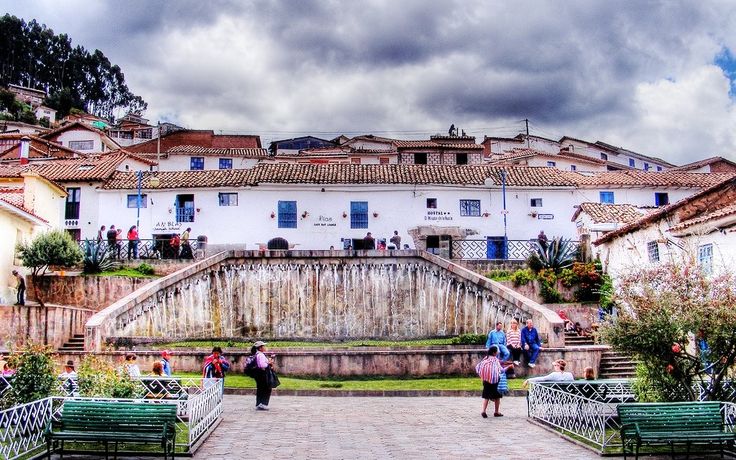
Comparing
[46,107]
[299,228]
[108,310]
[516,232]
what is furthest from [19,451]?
[46,107]

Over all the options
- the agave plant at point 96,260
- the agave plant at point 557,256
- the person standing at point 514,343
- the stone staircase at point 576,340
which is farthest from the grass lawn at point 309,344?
the agave plant at point 96,260

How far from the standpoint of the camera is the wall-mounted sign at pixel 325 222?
3654 centimetres

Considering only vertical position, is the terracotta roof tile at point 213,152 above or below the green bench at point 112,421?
above

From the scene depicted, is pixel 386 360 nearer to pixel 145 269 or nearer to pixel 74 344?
pixel 74 344

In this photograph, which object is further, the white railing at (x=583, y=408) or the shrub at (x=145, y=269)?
the shrub at (x=145, y=269)

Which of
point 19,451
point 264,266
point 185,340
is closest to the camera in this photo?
point 19,451

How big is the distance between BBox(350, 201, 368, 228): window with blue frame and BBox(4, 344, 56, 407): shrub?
85.8 feet

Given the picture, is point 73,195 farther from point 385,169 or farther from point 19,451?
point 19,451

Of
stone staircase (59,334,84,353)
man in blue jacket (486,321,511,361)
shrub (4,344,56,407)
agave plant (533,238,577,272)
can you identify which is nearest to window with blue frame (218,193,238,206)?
stone staircase (59,334,84,353)

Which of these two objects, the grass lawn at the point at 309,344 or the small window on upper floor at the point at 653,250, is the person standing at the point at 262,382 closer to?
the grass lawn at the point at 309,344

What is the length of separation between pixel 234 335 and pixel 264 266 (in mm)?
2652

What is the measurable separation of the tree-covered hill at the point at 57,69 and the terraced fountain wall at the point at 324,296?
A: 7288 centimetres

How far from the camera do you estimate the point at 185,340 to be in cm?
2488

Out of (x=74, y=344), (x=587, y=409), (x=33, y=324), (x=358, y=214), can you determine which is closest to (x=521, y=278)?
(x=358, y=214)
